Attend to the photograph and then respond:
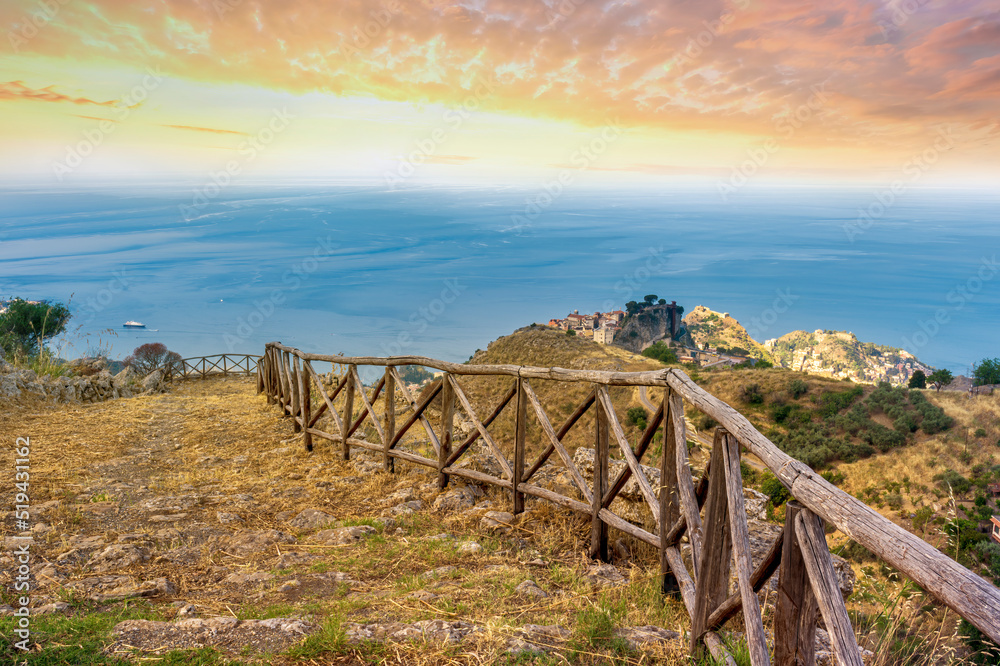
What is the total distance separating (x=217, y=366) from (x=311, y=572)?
846 inches

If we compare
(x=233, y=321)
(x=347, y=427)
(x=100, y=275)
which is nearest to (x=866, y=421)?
(x=347, y=427)

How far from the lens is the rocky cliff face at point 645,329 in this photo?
3194 inches

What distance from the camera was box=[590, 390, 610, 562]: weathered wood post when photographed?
172 inches

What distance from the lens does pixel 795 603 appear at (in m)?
1.89

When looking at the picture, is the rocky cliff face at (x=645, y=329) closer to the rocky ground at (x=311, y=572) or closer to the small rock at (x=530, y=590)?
the rocky ground at (x=311, y=572)

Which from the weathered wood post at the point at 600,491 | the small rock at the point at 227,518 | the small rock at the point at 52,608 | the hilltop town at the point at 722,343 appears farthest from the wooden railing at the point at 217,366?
the hilltop town at the point at 722,343

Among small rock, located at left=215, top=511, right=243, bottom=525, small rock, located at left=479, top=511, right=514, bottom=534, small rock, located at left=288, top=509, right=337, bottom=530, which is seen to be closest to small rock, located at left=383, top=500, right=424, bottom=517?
small rock, located at left=288, top=509, right=337, bottom=530

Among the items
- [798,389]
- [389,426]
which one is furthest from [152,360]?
[798,389]

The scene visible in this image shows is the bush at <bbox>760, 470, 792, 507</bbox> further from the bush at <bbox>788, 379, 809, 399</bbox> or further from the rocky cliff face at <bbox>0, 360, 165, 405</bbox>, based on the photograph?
the rocky cliff face at <bbox>0, 360, 165, 405</bbox>

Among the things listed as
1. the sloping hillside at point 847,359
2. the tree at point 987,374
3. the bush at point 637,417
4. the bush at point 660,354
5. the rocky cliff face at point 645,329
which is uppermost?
the rocky cliff face at point 645,329

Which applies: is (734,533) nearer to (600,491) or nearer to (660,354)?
(600,491)

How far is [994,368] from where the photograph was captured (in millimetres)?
47156

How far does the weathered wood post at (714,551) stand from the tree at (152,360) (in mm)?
22311

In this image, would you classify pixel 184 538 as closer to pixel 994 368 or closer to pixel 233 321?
pixel 994 368
